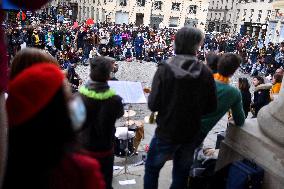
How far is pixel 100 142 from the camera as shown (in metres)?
3.24

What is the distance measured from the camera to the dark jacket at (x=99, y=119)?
10.1 ft

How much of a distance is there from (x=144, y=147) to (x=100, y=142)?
3292 millimetres

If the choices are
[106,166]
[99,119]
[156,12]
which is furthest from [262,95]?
[156,12]

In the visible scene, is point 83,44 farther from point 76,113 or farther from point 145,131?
point 76,113

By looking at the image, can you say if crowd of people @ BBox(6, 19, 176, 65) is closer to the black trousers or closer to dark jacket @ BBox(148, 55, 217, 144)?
the black trousers

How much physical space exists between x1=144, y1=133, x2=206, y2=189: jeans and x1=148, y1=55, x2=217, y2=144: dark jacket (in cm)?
12

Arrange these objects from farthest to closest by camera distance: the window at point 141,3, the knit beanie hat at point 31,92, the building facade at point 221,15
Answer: the building facade at point 221,15, the window at point 141,3, the knit beanie hat at point 31,92

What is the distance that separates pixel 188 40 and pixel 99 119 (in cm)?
104

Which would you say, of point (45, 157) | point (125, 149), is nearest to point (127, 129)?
point (125, 149)

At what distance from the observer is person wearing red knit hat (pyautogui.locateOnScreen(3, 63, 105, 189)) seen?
3.94 ft

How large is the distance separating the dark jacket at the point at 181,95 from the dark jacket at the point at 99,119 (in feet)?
1.29

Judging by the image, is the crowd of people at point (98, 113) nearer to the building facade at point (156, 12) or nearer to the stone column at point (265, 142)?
the stone column at point (265, 142)

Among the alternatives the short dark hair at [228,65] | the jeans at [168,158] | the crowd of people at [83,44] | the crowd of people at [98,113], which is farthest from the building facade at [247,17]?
the jeans at [168,158]

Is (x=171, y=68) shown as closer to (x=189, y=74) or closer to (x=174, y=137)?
(x=189, y=74)
